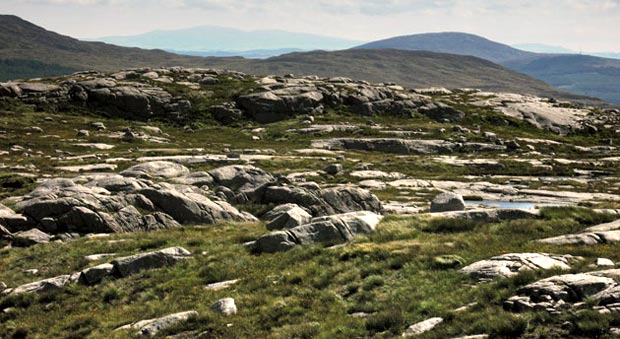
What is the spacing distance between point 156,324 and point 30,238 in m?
16.0

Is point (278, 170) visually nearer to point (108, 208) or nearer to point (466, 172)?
point (466, 172)

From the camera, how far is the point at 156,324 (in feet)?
55.0

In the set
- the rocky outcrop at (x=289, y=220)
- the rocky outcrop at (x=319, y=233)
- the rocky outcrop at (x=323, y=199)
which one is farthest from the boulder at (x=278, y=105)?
the rocky outcrop at (x=319, y=233)

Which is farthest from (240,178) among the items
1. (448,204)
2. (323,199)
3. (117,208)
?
(448,204)

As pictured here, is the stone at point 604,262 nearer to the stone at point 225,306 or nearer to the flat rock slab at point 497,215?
the flat rock slab at point 497,215

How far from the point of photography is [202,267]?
74.0 ft

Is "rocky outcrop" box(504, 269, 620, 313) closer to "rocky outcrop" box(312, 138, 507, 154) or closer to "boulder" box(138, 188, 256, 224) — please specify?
"boulder" box(138, 188, 256, 224)

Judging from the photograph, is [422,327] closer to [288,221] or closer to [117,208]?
[288,221]

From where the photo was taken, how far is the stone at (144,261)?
2264 centimetres

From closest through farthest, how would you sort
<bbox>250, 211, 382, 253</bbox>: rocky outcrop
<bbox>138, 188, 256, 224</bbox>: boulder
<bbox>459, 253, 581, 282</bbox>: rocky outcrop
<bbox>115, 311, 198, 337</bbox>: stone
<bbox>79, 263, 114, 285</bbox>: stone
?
<bbox>115, 311, 198, 337</bbox>: stone, <bbox>459, 253, 581, 282</bbox>: rocky outcrop, <bbox>79, 263, 114, 285</bbox>: stone, <bbox>250, 211, 382, 253</bbox>: rocky outcrop, <bbox>138, 188, 256, 224</bbox>: boulder

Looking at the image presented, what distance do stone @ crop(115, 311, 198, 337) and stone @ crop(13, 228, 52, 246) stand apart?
14588 millimetres

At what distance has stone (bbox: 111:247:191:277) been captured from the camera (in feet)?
74.3

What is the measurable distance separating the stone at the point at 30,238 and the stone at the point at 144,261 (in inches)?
329

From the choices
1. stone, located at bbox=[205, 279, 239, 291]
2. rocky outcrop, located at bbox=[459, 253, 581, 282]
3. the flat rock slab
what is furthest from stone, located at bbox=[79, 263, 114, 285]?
the flat rock slab
